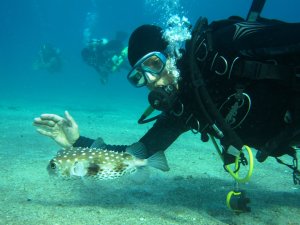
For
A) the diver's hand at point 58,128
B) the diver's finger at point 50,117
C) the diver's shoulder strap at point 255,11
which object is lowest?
the diver's hand at point 58,128

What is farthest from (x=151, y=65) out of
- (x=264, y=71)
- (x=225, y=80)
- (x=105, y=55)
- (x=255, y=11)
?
(x=105, y=55)

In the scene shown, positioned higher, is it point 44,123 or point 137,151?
point 137,151

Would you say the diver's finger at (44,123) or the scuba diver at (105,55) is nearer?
the diver's finger at (44,123)

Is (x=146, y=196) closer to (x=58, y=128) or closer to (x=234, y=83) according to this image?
(x=58, y=128)

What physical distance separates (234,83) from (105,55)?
1717 centimetres

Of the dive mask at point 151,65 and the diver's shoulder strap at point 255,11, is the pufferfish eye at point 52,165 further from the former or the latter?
the diver's shoulder strap at point 255,11

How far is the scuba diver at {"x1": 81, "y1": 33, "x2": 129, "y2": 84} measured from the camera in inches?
765

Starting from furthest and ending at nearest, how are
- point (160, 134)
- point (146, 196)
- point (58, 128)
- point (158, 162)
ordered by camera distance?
1. point (146, 196)
2. point (160, 134)
3. point (58, 128)
4. point (158, 162)

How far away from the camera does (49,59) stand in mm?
31312

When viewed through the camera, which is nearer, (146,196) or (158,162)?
(158,162)

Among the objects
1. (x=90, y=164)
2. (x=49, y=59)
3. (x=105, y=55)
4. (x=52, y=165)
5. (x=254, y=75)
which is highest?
(x=254, y=75)

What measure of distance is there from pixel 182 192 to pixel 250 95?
227 centimetres

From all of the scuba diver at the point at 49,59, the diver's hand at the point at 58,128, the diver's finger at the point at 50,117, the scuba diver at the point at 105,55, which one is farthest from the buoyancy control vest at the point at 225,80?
the scuba diver at the point at 49,59

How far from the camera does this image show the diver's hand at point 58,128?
409 centimetres
